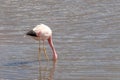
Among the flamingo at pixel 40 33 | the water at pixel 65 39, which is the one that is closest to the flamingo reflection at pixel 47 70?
the water at pixel 65 39

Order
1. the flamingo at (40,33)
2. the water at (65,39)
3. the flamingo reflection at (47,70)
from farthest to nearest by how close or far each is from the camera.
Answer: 1. the flamingo at (40,33)
2. the water at (65,39)
3. the flamingo reflection at (47,70)

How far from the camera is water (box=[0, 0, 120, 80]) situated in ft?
37.5

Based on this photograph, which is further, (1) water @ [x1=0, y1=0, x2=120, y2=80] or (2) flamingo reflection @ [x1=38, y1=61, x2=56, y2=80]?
(1) water @ [x1=0, y1=0, x2=120, y2=80]

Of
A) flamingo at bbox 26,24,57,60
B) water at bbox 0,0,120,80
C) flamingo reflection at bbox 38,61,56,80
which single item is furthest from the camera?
flamingo at bbox 26,24,57,60

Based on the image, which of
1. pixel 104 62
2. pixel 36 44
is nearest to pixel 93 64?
pixel 104 62

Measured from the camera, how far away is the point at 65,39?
14.0m

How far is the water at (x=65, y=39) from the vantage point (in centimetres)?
1144

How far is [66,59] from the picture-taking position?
12.3m

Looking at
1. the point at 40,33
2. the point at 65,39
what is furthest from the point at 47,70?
the point at 65,39

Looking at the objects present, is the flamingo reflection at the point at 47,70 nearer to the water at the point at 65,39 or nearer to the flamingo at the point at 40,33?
the water at the point at 65,39

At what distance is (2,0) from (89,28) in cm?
550

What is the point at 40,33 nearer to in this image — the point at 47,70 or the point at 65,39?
the point at 47,70

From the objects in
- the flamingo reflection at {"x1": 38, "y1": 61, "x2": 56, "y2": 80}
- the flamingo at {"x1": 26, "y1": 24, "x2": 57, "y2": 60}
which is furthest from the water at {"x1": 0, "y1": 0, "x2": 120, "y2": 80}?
the flamingo at {"x1": 26, "y1": 24, "x2": 57, "y2": 60}

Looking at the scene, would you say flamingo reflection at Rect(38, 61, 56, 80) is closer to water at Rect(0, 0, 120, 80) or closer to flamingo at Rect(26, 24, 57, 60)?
water at Rect(0, 0, 120, 80)
